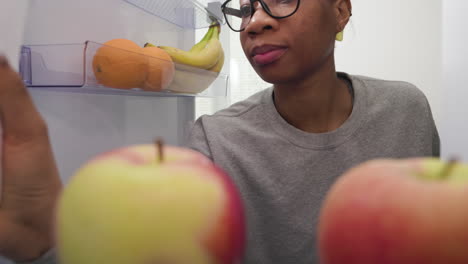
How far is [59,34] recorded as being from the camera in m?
0.77

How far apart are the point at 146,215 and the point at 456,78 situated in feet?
5.52

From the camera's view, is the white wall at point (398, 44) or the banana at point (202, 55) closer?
the banana at point (202, 55)

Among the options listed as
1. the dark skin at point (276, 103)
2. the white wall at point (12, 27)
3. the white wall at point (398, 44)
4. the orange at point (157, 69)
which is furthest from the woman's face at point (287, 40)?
the white wall at point (398, 44)

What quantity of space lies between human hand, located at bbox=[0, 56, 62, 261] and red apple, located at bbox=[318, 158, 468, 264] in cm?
22

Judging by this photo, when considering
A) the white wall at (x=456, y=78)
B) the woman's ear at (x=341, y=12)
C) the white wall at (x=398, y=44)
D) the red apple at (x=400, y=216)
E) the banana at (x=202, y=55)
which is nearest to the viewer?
the red apple at (x=400, y=216)

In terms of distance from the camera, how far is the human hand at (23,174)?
0.28m

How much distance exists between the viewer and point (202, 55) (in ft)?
3.75

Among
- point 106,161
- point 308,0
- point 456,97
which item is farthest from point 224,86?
point 106,161

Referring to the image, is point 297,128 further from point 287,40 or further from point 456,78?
point 456,78

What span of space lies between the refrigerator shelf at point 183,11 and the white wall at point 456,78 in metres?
0.98

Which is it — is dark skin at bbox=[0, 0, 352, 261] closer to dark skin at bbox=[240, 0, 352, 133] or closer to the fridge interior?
dark skin at bbox=[240, 0, 352, 133]

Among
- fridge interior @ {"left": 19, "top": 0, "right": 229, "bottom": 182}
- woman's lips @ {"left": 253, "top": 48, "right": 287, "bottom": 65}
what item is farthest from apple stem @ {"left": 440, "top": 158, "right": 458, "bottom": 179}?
fridge interior @ {"left": 19, "top": 0, "right": 229, "bottom": 182}

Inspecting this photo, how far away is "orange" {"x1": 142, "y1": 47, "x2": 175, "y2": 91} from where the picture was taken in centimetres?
86

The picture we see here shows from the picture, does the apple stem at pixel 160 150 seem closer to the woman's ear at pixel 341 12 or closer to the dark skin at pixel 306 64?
the dark skin at pixel 306 64
